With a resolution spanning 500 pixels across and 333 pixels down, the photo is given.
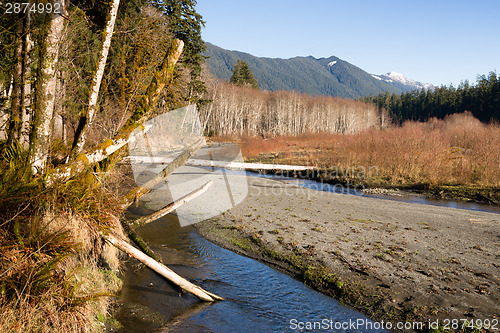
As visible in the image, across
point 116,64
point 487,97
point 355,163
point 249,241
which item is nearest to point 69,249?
point 249,241

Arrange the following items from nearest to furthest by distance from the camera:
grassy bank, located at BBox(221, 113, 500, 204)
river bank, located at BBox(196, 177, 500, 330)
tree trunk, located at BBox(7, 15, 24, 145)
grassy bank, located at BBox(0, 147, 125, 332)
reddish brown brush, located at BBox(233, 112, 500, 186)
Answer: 1. grassy bank, located at BBox(0, 147, 125, 332)
2. tree trunk, located at BBox(7, 15, 24, 145)
3. river bank, located at BBox(196, 177, 500, 330)
4. grassy bank, located at BBox(221, 113, 500, 204)
5. reddish brown brush, located at BBox(233, 112, 500, 186)

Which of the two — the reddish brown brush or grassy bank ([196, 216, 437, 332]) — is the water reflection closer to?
grassy bank ([196, 216, 437, 332])

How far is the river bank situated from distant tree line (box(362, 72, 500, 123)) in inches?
2151

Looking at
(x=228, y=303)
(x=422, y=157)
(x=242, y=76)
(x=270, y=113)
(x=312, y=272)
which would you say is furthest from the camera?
(x=242, y=76)

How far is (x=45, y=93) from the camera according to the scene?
14.0ft

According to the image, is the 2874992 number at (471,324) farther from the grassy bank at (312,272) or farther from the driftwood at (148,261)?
the driftwood at (148,261)

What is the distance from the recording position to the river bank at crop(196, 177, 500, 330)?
5.39 meters

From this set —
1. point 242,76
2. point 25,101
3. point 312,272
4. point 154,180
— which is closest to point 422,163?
point 312,272

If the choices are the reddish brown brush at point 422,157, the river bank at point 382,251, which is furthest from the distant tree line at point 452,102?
the river bank at point 382,251

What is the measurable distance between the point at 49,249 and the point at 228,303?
2980 mm

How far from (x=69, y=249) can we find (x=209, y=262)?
3.97 metres

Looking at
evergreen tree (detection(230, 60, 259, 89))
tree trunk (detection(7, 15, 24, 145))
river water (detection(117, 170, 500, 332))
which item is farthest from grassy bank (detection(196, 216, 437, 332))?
evergreen tree (detection(230, 60, 259, 89))

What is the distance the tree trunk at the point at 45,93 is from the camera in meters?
4.21

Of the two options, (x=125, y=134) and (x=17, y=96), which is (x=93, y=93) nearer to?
(x=125, y=134)
